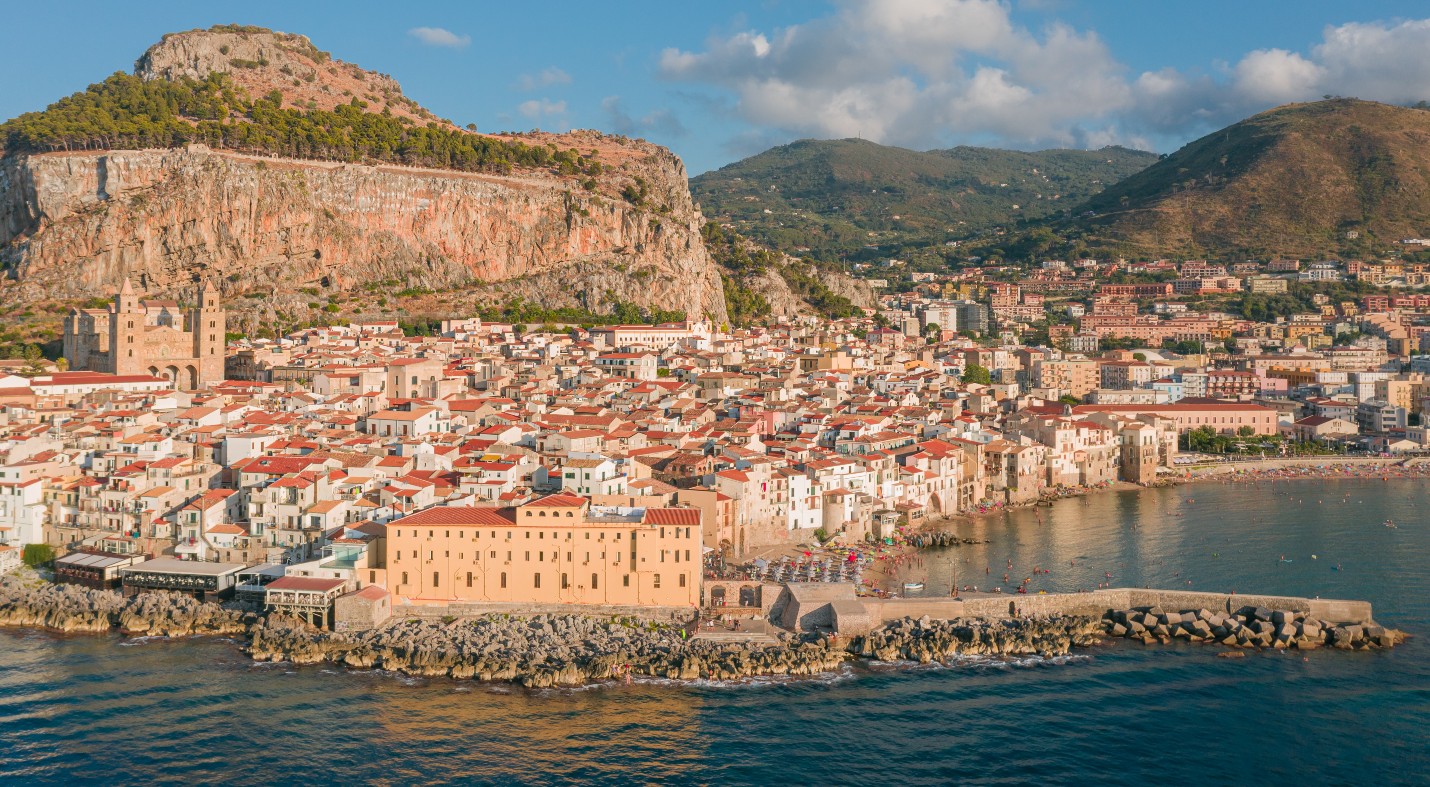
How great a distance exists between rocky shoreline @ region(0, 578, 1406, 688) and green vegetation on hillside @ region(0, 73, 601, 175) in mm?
47532

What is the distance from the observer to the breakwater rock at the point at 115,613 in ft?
89.7

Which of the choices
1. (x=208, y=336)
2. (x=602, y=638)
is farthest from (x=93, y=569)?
(x=208, y=336)

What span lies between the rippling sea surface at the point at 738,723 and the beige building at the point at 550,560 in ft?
10.9

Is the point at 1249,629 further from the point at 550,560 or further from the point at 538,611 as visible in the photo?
the point at 538,611

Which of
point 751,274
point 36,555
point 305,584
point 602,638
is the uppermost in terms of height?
point 751,274

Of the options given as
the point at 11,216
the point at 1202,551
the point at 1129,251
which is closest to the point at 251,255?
the point at 11,216

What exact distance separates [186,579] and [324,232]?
45.8m

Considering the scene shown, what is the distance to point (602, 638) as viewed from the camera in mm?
25625

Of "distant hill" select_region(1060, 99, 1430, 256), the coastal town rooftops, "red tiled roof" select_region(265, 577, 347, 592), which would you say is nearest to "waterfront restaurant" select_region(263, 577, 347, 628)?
"red tiled roof" select_region(265, 577, 347, 592)

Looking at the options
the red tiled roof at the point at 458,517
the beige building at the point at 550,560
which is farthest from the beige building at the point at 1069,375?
the red tiled roof at the point at 458,517

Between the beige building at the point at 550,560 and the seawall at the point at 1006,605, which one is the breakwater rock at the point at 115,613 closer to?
the beige building at the point at 550,560

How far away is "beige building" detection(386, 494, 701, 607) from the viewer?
27.1 m

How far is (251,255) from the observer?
225 feet

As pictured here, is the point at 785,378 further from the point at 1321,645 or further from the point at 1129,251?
the point at 1129,251
